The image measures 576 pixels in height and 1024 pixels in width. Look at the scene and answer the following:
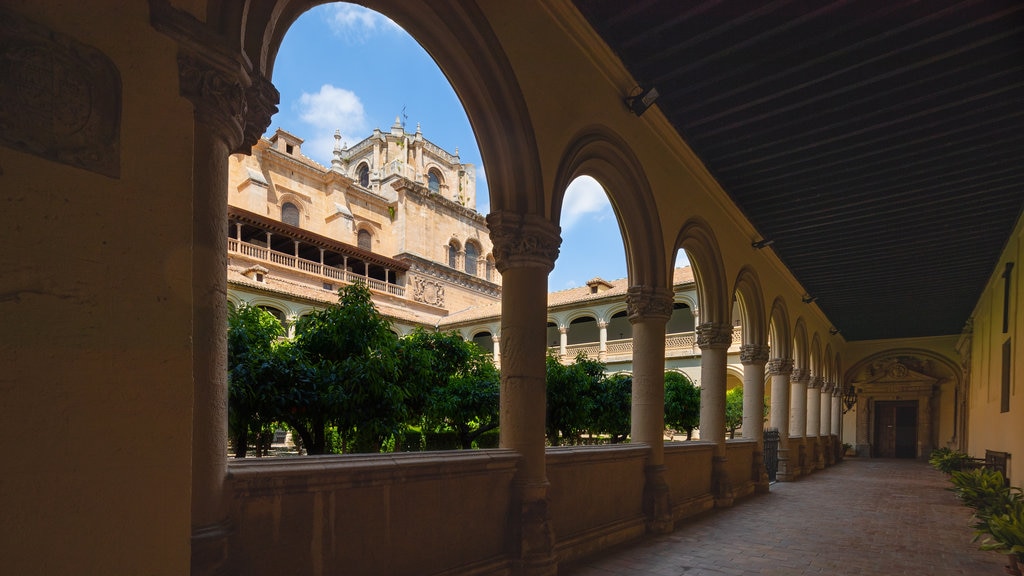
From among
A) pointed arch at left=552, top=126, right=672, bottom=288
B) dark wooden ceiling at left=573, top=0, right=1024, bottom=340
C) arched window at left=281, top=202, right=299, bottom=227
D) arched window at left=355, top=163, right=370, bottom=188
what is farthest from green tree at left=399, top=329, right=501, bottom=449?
arched window at left=355, top=163, right=370, bottom=188

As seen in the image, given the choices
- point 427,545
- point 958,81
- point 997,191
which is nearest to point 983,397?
point 997,191

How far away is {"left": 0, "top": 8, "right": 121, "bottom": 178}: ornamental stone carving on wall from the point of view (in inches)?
66.9

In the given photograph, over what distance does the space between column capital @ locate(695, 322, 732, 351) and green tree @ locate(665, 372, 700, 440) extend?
18.1ft

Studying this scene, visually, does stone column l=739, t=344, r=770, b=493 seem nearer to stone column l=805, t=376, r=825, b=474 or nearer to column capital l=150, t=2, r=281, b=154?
stone column l=805, t=376, r=825, b=474

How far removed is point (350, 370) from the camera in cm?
606

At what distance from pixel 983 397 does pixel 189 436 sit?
16532 millimetres

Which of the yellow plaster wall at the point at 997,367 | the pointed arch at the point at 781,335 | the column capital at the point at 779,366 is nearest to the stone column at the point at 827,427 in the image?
the yellow plaster wall at the point at 997,367

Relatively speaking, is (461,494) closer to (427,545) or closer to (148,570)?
(427,545)

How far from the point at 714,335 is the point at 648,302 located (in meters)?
2.34

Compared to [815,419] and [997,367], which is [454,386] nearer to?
[997,367]

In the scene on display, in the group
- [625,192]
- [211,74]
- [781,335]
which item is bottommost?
[781,335]

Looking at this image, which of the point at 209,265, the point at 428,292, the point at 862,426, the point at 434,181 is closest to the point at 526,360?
the point at 209,265

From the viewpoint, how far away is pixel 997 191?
7.87 m

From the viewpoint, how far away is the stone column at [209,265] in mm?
2223
